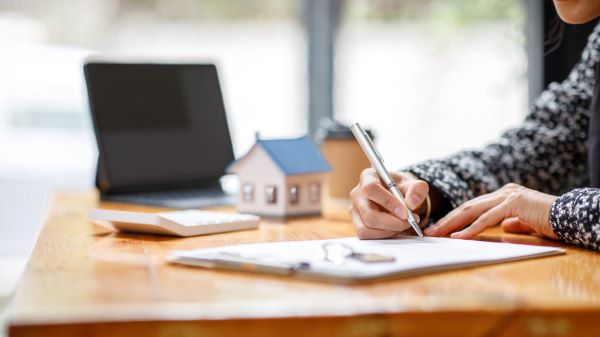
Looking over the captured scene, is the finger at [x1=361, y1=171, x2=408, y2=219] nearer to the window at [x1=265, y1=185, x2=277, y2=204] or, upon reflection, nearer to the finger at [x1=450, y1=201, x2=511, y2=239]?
the finger at [x1=450, y1=201, x2=511, y2=239]

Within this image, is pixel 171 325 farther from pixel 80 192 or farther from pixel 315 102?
pixel 315 102

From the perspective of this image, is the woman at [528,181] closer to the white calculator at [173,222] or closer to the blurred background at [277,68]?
the white calculator at [173,222]

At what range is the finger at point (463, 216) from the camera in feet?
4.13

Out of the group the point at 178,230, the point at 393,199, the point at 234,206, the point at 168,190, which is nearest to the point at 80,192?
the point at 168,190

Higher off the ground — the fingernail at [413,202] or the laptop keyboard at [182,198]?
the fingernail at [413,202]

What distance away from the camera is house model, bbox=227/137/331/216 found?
158 centimetres

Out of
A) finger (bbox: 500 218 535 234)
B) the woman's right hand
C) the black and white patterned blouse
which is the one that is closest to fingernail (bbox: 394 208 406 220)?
the woman's right hand

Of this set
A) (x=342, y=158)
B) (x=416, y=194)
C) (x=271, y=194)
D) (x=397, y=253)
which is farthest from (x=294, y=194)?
(x=397, y=253)

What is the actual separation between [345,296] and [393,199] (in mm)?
429

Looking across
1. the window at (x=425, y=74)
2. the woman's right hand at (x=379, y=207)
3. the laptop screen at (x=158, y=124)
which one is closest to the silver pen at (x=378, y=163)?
→ the woman's right hand at (x=379, y=207)

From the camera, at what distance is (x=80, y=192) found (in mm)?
2164

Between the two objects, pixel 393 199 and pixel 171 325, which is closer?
pixel 171 325

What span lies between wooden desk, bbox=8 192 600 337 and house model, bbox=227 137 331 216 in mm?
595

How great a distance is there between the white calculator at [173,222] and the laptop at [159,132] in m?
0.39
